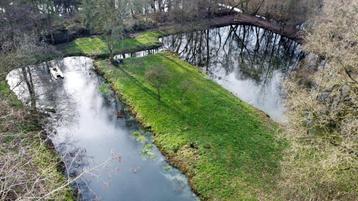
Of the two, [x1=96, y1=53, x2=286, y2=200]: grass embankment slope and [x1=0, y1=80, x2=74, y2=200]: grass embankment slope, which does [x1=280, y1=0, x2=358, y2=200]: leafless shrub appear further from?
[x1=0, y1=80, x2=74, y2=200]: grass embankment slope

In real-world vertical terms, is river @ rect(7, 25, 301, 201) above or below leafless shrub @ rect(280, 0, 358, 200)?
below

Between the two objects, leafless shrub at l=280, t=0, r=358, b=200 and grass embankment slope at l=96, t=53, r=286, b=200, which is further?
grass embankment slope at l=96, t=53, r=286, b=200

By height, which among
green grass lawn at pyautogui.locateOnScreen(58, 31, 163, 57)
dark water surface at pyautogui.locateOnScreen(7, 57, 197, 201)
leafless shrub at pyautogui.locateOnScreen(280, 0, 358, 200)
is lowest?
dark water surface at pyautogui.locateOnScreen(7, 57, 197, 201)

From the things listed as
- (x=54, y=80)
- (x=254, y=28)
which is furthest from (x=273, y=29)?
(x=54, y=80)

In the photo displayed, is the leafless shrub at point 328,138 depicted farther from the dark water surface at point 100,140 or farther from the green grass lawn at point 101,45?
the green grass lawn at point 101,45

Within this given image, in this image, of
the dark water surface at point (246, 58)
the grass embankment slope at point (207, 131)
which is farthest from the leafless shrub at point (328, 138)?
the dark water surface at point (246, 58)

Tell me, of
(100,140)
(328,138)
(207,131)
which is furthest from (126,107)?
(328,138)

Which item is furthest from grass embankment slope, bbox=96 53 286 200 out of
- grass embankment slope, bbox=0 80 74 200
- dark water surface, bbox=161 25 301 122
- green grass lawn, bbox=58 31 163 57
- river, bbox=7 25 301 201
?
grass embankment slope, bbox=0 80 74 200
